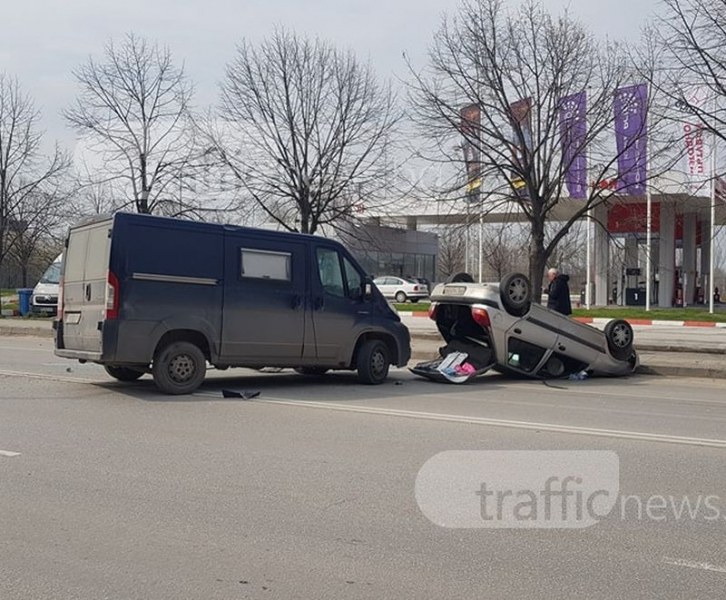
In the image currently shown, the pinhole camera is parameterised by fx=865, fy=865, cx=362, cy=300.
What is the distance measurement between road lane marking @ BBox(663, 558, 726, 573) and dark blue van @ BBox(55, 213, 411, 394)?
7.18 m

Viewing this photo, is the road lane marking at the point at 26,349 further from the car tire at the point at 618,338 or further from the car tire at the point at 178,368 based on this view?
the car tire at the point at 618,338

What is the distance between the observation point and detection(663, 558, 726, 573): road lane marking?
15.3ft

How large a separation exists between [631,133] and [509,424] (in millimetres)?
15017

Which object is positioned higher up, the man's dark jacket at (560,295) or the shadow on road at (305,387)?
the man's dark jacket at (560,295)

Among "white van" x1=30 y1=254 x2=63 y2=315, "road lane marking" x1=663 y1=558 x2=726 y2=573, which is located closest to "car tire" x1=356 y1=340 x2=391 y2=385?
"road lane marking" x1=663 y1=558 x2=726 y2=573

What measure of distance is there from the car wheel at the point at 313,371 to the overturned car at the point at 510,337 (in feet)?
5.11

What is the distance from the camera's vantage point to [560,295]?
1669cm

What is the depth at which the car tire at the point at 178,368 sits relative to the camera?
35.1ft

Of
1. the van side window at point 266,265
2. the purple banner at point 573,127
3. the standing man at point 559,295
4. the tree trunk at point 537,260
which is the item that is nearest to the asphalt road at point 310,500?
the van side window at point 266,265

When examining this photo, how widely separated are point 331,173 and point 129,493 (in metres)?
25.7

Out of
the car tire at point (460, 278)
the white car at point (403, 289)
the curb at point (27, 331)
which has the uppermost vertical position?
the white car at point (403, 289)

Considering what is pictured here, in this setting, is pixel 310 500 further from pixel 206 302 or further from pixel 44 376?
pixel 44 376

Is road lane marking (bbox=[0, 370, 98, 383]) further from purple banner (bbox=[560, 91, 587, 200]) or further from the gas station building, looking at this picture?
the gas station building

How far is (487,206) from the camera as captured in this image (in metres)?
26.2
